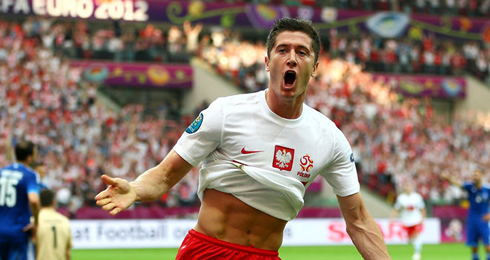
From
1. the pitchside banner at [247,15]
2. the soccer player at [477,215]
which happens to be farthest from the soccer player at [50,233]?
the pitchside banner at [247,15]

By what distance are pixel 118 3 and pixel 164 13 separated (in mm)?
3862

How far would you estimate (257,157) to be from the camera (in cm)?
477

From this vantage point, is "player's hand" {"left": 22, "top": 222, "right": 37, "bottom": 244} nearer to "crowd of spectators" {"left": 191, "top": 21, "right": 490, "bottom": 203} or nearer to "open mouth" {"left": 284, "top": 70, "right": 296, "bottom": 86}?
"open mouth" {"left": 284, "top": 70, "right": 296, "bottom": 86}

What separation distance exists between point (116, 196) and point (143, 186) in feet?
0.85

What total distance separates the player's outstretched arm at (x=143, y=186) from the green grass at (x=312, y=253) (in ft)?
50.0

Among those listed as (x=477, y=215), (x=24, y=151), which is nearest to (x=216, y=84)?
(x=477, y=215)

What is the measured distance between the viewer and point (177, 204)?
2509cm

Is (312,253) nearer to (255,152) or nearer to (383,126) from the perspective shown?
(383,126)

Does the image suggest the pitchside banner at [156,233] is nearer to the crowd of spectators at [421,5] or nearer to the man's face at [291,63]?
the man's face at [291,63]

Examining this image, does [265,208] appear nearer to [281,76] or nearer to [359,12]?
[281,76]

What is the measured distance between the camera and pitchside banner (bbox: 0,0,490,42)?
3609cm

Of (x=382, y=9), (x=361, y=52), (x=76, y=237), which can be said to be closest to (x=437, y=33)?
(x=382, y=9)

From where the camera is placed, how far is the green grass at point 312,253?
2027 cm

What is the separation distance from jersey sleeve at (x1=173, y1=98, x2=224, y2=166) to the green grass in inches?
601
